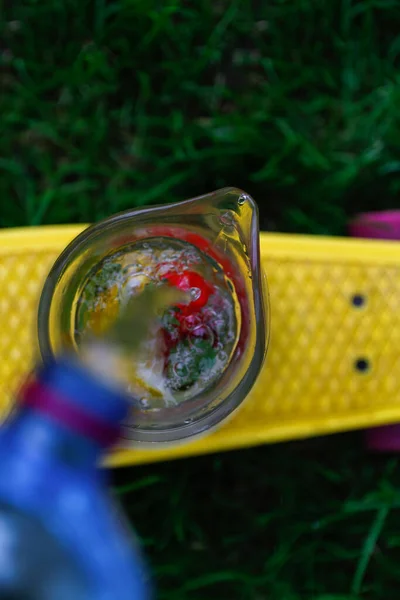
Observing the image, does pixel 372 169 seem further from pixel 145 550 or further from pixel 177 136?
pixel 145 550

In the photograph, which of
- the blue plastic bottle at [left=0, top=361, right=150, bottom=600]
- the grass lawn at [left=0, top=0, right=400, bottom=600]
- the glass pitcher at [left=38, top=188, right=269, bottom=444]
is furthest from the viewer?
the grass lawn at [left=0, top=0, right=400, bottom=600]

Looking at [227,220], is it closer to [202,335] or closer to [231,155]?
[202,335]

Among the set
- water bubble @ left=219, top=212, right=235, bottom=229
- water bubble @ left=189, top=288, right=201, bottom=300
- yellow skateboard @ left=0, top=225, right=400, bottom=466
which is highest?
water bubble @ left=219, top=212, right=235, bottom=229

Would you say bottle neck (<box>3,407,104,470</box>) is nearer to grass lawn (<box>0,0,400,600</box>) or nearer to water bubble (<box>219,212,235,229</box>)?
water bubble (<box>219,212,235,229</box>)

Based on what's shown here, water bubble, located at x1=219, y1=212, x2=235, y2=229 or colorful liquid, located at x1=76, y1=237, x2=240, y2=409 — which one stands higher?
water bubble, located at x1=219, y1=212, x2=235, y2=229

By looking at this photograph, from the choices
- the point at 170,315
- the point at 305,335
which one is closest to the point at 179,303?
the point at 170,315

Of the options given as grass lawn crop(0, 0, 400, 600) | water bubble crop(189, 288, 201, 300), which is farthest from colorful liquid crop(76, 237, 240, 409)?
grass lawn crop(0, 0, 400, 600)

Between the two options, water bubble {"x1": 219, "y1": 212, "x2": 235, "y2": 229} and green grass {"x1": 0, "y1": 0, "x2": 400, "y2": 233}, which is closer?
water bubble {"x1": 219, "y1": 212, "x2": 235, "y2": 229}

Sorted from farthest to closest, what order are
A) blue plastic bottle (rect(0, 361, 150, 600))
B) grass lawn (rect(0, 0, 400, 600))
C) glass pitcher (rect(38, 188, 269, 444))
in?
1. grass lawn (rect(0, 0, 400, 600))
2. glass pitcher (rect(38, 188, 269, 444))
3. blue plastic bottle (rect(0, 361, 150, 600))
